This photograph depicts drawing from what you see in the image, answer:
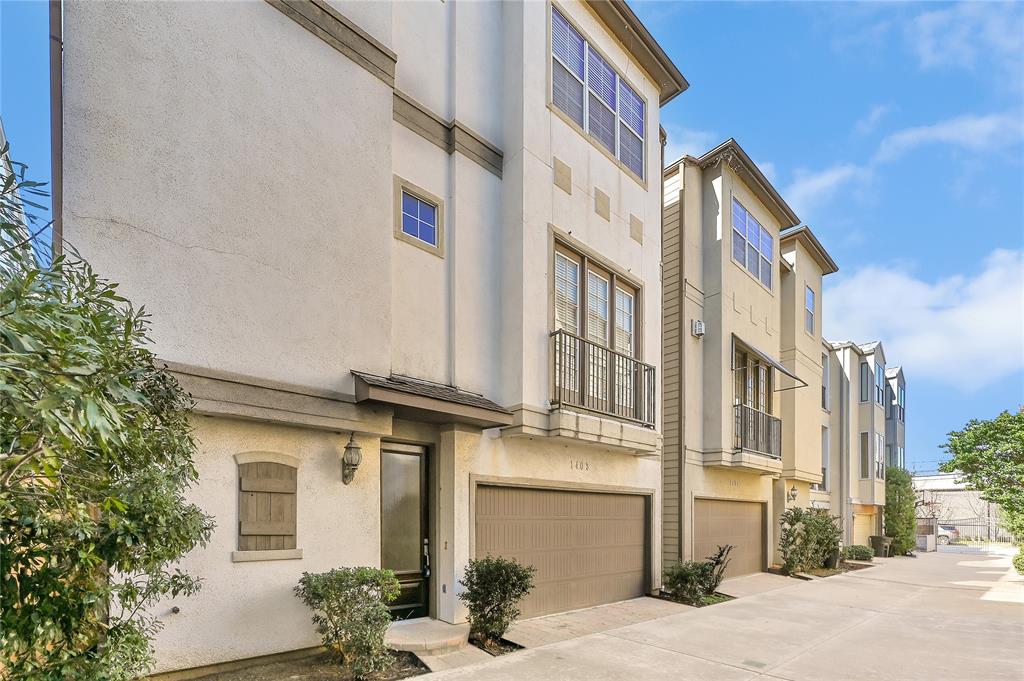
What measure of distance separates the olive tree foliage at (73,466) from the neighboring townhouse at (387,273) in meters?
1.90

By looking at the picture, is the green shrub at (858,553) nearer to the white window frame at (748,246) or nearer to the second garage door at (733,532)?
the second garage door at (733,532)

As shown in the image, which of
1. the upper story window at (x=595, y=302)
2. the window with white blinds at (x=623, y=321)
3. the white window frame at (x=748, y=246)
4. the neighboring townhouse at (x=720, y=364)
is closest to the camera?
the upper story window at (x=595, y=302)

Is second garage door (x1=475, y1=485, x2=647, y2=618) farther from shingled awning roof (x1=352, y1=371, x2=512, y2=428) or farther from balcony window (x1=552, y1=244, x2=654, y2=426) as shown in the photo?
balcony window (x1=552, y1=244, x2=654, y2=426)

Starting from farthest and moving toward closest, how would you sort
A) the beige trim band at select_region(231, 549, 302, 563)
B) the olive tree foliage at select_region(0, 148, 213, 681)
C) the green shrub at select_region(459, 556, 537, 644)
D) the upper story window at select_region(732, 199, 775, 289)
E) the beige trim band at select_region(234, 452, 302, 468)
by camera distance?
the upper story window at select_region(732, 199, 775, 289) < the green shrub at select_region(459, 556, 537, 644) < the beige trim band at select_region(234, 452, 302, 468) < the beige trim band at select_region(231, 549, 302, 563) < the olive tree foliage at select_region(0, 148, 213, 681)

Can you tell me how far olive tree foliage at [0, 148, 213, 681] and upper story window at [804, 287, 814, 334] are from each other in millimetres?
20912

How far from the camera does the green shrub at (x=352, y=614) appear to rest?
246 inches

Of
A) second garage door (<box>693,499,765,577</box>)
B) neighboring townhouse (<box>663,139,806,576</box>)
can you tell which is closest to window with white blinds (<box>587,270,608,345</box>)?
neighboring townhouse (<box>663,139,806,576</box>)

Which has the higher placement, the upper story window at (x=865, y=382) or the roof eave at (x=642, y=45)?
the roof eave at (x=642, y=45)

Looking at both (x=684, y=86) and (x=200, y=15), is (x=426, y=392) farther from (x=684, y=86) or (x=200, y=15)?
(x=684, y=86)

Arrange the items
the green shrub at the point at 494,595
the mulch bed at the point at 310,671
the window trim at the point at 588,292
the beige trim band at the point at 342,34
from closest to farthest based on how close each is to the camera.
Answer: the mulch bed at the point at 310,671 < the beige trim band at the point at 342,34 < the green shrub at the point at 494,595 < the window trim at the point at 588,292

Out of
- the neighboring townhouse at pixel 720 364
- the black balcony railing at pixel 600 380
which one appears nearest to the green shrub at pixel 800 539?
the neighboring townhouse at pixel 720 364

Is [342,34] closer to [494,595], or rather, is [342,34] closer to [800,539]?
[494,595]

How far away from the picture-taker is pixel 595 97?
37.5 ft

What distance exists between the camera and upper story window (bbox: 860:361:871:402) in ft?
93.9
